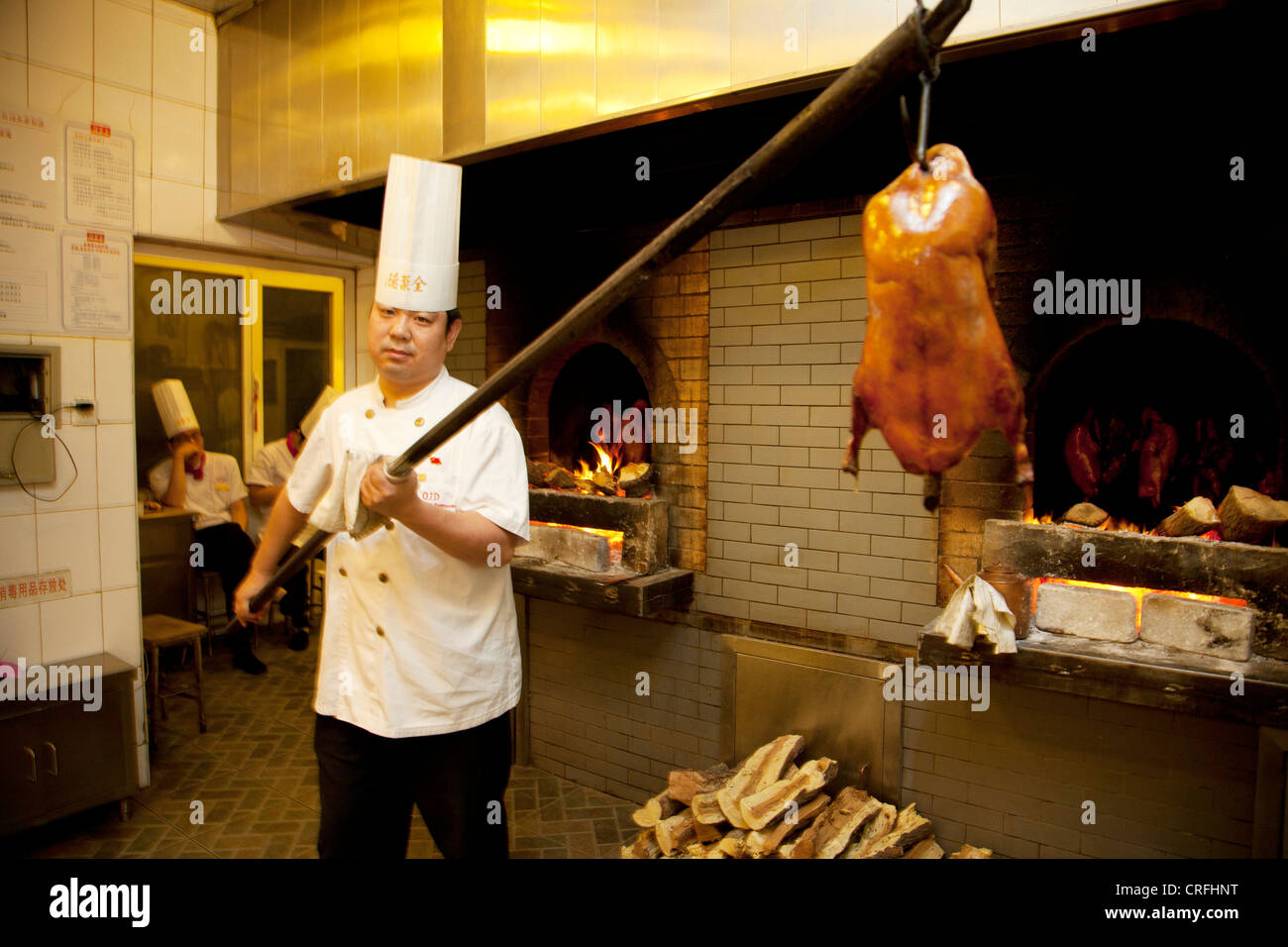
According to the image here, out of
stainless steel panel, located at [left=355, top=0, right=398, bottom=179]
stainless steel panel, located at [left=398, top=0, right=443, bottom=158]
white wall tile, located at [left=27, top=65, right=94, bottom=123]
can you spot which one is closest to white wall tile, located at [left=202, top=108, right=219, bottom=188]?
white wall tile, located at [left=27, top=65, right=94, bottom=123]

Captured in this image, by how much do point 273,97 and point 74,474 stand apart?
7.44 ft

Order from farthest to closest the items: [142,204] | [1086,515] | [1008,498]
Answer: [142,204] → [1008,498] → [1086,515]

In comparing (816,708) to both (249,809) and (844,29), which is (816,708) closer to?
(844,29)

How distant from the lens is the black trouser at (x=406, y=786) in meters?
2.50

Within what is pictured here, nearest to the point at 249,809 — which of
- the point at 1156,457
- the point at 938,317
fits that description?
the point at 938,317

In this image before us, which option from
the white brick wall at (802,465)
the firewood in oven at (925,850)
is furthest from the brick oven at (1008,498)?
the firewood in oven at (925,850)

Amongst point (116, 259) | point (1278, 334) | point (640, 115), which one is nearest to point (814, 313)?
point (640, 115)

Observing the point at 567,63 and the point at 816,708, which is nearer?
the point at 567,63

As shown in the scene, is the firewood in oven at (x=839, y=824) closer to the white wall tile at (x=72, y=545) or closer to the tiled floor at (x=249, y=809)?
the tiled floor at (x=249, y=809)

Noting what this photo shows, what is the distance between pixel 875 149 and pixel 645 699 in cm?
285

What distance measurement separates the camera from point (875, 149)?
311cm

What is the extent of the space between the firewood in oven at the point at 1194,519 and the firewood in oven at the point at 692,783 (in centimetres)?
209

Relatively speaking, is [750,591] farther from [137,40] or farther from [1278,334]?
[137,40]

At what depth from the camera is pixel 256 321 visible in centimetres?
654
